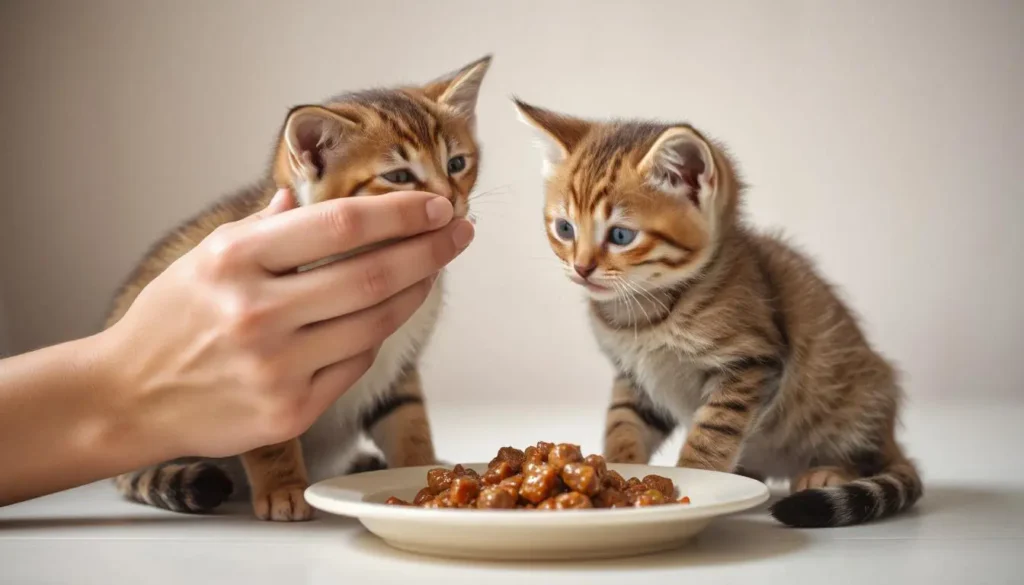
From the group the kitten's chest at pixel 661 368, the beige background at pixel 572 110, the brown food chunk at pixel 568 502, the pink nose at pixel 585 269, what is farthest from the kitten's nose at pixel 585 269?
the beige background at pixel 572 110

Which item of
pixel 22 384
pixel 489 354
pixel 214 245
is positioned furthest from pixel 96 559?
pixel 489 354

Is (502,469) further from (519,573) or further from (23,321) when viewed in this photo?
(23,321)

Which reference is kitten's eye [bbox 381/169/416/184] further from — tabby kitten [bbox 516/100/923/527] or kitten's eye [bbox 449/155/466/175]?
tabby kitten [bbox 516/100/923/527]

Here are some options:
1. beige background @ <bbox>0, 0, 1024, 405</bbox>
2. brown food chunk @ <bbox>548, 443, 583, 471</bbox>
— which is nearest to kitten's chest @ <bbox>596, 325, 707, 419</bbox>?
brown food chunk @ <bbox>548, 443, 583, 471</bbox>

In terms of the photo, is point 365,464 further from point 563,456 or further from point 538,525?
point 538,525

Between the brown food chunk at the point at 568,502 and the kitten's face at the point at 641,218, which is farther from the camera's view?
the kitten's face at the point at 641,218

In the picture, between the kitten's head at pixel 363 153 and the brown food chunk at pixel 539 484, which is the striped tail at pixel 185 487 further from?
the brown food chunk at pixel 539 484

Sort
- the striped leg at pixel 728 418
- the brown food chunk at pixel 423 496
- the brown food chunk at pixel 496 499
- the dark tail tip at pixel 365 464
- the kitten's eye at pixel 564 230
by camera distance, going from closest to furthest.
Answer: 1. the brown food chunk at pixel 496 499
2. the brown food chunk at pixel 423 496
3. the striped leg at pixel 728 418
4. the kitten's eye at pixel 564 230
5. the dark tail tip at pixel 365 464
